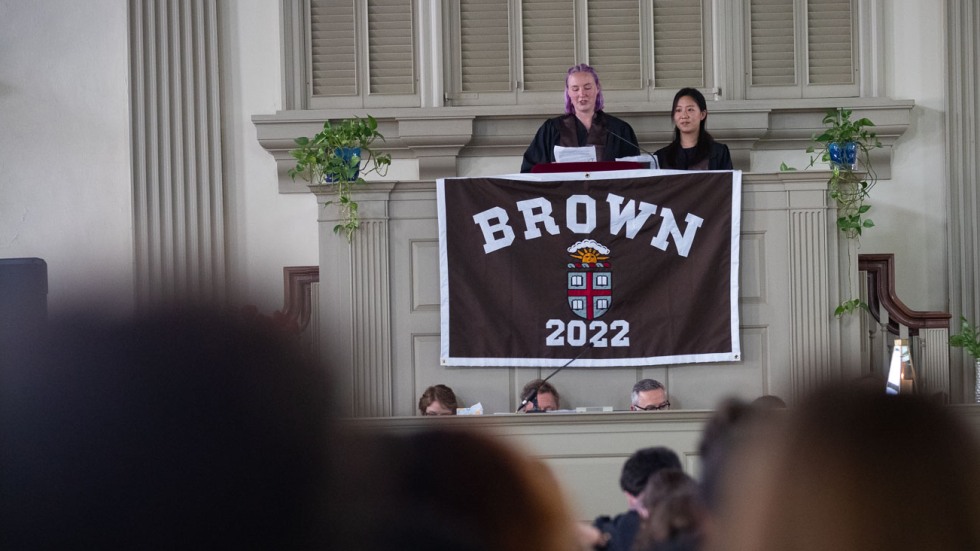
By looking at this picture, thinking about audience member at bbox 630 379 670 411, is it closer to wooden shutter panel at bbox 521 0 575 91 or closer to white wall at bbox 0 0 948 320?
white wall at bbox 0 0 948 320

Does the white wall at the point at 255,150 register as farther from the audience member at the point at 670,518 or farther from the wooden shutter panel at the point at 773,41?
the audience member at the point at 670,518

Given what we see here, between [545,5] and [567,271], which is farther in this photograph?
[545,5]

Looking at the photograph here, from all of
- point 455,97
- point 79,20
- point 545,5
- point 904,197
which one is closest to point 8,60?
point 79,20

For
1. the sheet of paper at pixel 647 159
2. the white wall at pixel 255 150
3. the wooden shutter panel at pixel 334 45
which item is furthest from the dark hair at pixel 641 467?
the wooden shutter panel at pixel 334 45

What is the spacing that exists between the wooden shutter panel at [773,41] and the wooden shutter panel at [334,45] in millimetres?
2488

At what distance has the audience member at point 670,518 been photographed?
1553 mm

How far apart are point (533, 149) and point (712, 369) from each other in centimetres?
150

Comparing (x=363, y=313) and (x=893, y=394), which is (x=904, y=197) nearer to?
(x=363, y=313)

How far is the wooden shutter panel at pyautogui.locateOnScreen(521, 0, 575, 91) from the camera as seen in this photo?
716cm

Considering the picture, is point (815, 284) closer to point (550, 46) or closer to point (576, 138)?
point (576, 138)

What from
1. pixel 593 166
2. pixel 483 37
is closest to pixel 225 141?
pixel 483 37

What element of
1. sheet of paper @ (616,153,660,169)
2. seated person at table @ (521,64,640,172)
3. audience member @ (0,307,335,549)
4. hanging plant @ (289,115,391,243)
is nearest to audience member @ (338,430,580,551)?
audience member @ (0,307,335,549)

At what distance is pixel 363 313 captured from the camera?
17.1 ft

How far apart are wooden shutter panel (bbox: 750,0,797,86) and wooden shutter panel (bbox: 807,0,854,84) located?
0.12m
